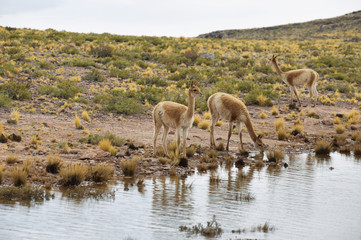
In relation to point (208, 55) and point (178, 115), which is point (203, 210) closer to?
point (178, 115)

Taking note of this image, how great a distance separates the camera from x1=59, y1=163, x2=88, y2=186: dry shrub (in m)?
9.34

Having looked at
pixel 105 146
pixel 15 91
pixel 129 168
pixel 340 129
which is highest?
pixel 15 91

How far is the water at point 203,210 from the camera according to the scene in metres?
6.82

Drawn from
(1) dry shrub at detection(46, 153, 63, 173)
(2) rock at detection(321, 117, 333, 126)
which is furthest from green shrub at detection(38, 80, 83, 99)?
(2) rock at detection(321, 117, 333, 126)

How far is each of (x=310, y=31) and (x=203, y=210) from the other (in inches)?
2998

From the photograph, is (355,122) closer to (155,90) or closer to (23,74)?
(155,90)

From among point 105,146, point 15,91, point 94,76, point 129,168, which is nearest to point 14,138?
point 105,146

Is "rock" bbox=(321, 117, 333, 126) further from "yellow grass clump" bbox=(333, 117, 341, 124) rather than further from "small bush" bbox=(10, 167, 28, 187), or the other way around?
"small bush" bbox=(10, 167, 28, 187)

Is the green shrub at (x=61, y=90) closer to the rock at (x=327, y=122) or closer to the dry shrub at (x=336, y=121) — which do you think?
the rock at (x=327, y=122)

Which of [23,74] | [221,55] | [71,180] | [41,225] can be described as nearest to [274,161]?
[71,180]

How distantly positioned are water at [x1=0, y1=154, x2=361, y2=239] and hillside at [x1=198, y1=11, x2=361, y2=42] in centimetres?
6167

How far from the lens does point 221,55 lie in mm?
36344

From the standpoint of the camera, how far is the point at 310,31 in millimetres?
78688

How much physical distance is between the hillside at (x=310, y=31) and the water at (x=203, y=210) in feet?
202
